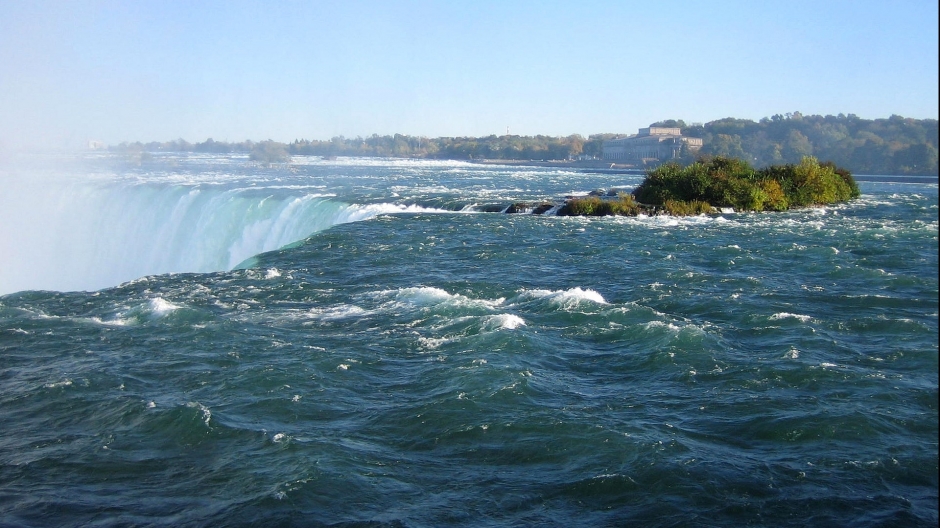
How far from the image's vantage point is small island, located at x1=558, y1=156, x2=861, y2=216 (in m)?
32.0

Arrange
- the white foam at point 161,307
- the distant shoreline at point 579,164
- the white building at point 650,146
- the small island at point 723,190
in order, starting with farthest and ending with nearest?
the distant shoreline at point 579,164
the white building at point 650,146
the small island at point 723,190
the white foam at point 161,307

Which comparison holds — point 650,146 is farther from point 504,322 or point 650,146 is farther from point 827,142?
point 504,322

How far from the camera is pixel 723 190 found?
106 feet

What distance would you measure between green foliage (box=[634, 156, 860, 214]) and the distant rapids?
8684mm

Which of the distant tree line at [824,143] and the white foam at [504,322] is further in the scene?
the white foam at [504,322]

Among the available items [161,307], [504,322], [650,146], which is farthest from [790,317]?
[650,146]

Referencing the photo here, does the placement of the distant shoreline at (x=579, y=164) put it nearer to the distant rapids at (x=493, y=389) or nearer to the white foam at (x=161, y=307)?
the distant rapids at (x=493, y=389)

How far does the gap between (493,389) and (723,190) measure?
78.5ft

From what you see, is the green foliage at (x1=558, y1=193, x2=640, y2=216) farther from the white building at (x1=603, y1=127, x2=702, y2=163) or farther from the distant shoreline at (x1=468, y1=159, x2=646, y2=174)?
the distant shoreline at (x1=468, y1=159, x2=646, y2=174)

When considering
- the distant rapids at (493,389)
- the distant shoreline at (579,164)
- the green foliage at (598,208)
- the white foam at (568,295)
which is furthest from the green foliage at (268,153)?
the white foam at (568,295)

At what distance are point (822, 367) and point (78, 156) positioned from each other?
57.3m

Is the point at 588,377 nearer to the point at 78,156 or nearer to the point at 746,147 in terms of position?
the point at 746,147

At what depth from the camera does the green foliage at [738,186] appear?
105ft

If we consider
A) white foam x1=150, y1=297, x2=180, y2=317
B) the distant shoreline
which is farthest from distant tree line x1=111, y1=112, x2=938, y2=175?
white foam x1=150, y1=297, x2=180, y2=317
